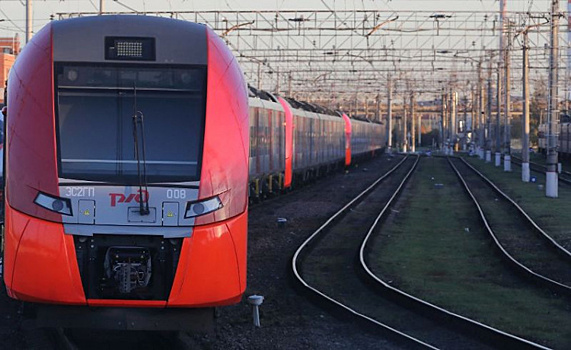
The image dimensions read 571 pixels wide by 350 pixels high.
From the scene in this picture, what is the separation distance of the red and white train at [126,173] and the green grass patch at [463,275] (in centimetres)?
365

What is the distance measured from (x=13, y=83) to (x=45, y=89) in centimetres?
52

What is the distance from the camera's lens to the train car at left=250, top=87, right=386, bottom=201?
75.3ft

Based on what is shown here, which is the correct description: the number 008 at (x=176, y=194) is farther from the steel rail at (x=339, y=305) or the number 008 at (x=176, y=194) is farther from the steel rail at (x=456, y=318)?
the steel rail at (x=456, y=318)

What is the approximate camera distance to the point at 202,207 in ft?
26.3

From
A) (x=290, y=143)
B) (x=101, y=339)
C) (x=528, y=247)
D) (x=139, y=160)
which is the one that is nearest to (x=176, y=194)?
(x=139, y=160)

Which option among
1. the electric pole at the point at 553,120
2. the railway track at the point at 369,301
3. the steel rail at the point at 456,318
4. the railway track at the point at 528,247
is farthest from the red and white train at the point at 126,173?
the electric pole at the point at 553,120

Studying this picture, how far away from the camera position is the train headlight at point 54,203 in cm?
787

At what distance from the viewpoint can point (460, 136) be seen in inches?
4373

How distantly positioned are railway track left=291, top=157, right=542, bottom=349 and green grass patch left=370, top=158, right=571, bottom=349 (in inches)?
18.9

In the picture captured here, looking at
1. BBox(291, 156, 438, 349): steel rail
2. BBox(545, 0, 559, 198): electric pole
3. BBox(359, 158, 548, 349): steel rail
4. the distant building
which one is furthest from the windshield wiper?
the distant building

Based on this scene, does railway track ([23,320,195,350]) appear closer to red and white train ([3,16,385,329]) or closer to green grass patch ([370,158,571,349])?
red and white train ([3,16,385,329])

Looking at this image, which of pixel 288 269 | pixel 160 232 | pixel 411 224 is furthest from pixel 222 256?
pixel 411 224

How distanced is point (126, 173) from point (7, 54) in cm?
4864

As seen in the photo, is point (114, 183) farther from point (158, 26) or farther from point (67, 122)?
point (158, 26)
